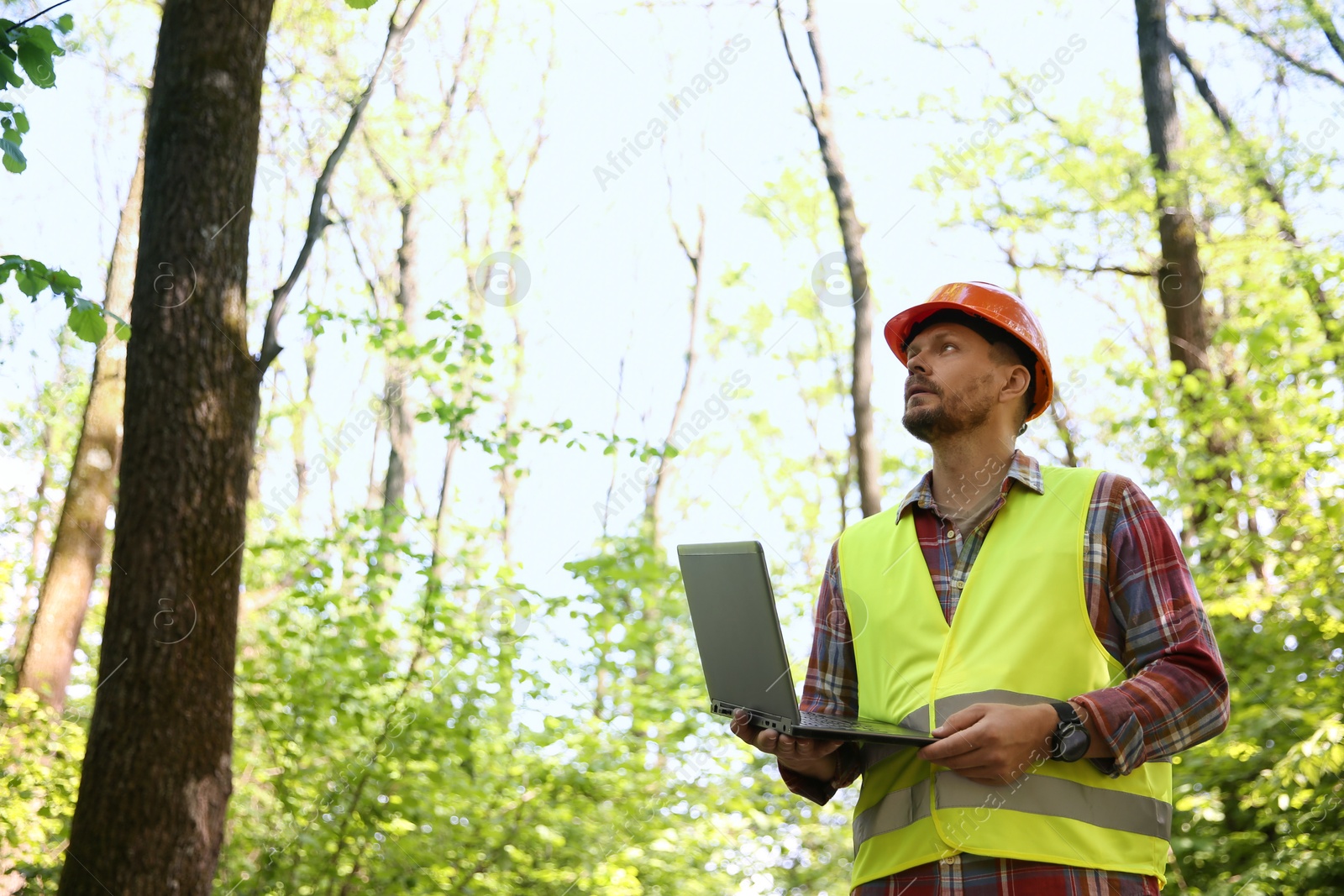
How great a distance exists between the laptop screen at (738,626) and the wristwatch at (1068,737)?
1.32 feet

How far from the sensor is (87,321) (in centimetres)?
322

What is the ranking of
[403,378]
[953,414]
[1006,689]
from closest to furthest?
[1006,689]
[953,414]
[403,378]

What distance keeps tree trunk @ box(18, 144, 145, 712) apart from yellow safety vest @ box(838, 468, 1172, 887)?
7.33m

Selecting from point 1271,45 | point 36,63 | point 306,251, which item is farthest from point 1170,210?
point 36,63

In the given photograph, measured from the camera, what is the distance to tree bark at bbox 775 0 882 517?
8.65 meters

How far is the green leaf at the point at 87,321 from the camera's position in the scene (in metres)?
3.20

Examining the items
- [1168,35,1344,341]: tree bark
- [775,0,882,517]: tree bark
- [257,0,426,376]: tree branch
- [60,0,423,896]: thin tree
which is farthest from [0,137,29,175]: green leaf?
[775,0,882,517]: tree bark

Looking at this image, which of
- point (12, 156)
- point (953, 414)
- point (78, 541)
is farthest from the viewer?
point (78, 541)

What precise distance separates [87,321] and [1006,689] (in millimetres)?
2928

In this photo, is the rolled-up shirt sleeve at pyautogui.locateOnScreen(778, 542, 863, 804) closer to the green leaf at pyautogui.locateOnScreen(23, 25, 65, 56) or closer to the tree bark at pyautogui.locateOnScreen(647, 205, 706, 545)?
the green leaf at pyautogui.locateOnScreen(23, 25, 65, 56)

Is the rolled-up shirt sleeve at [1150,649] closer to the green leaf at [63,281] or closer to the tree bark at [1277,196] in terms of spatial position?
the green leaf at [63,281]

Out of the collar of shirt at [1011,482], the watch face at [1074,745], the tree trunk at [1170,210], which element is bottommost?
the watch face at [1074,745]

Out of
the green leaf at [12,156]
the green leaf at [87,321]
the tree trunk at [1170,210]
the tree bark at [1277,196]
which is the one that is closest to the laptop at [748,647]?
the green leaf at [87,321]

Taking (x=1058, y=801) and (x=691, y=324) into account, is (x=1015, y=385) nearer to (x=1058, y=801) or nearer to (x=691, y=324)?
(x=1058, y=801)
